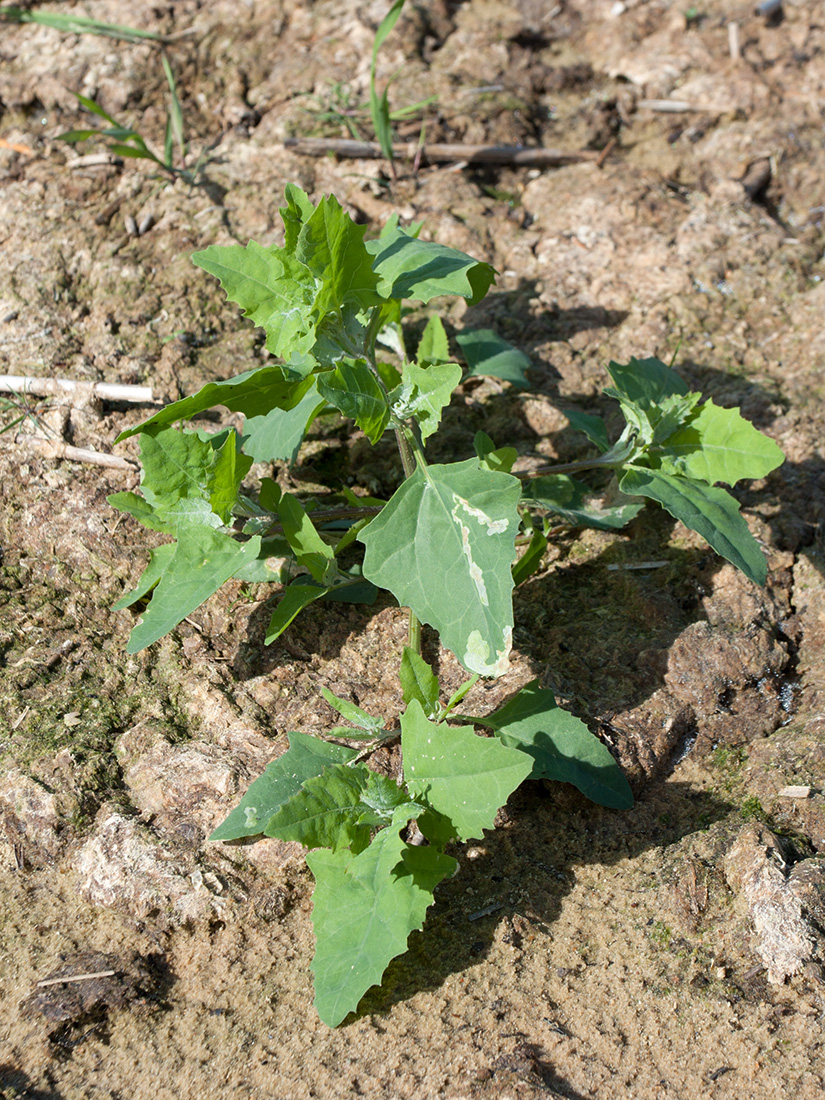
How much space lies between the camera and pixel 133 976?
1.94 metres

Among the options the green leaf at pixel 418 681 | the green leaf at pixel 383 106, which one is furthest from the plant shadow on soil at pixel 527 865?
the green leaf at pixel 383 106

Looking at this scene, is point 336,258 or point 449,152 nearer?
point 336,258

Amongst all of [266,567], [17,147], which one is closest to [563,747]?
[266,567]

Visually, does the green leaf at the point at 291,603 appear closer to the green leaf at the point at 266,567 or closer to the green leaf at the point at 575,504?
the green leaf at the point at 266,567

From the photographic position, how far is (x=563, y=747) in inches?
88.0

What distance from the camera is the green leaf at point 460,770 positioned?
6.18 ft

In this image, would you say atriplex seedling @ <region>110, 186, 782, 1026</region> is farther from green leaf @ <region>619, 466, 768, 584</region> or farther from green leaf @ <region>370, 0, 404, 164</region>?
green leaf @ <region>370, 0, 404, 164</region>

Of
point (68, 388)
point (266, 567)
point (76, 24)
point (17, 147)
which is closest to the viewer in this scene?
point (266, 567)

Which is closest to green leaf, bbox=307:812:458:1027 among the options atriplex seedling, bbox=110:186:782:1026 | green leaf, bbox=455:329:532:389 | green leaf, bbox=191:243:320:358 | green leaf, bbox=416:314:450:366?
atriplex seedling, bbox=110:186:782:1026

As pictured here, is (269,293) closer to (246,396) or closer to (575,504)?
(246,396)

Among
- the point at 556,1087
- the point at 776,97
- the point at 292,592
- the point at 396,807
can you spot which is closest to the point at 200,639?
the point at 292,592

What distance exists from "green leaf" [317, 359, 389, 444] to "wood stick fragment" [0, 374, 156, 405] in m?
1.22

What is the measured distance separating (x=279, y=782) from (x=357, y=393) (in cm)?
99

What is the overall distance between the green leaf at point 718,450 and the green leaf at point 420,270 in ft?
2.78
